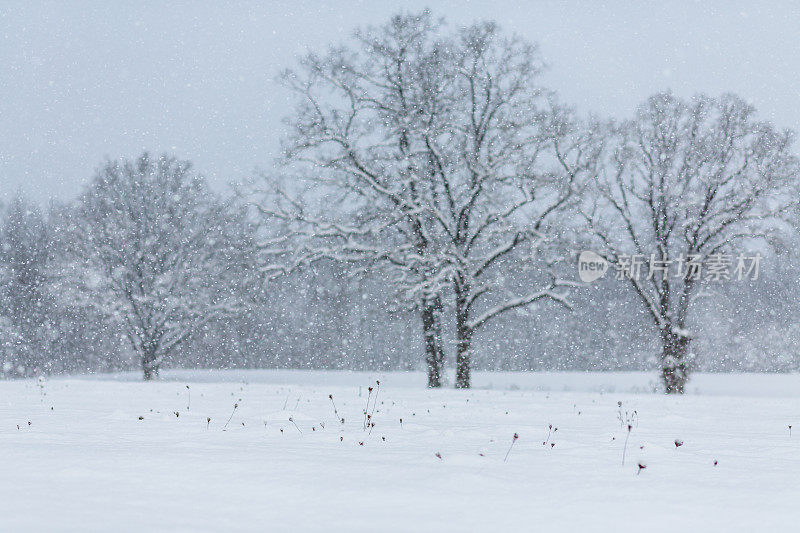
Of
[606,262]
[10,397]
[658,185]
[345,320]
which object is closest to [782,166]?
[658,185]

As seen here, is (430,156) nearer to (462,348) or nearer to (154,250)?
(462,348)

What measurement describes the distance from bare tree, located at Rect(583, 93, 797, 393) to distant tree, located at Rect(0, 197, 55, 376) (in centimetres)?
2826

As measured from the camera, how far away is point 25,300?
37.0 metres

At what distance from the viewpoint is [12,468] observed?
4059 mm

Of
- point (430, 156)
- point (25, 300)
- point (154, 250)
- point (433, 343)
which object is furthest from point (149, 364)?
point (430, 156)

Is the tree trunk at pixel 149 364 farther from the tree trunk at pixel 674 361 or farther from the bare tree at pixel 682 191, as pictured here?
the tree trunk at pixel 674 361

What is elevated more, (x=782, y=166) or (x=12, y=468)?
(x=782, y=166)

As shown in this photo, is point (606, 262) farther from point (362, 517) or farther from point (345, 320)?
point (345, 320)

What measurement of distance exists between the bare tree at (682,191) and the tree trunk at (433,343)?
4942 millimetres

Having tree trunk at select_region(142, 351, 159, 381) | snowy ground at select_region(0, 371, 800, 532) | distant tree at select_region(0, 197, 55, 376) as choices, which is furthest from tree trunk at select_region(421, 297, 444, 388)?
distant tree at select_region(0, 197, 55, 376)

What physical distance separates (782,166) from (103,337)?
3156cm

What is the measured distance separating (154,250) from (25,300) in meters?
14.0

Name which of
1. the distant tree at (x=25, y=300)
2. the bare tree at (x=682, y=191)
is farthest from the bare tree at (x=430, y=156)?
the distant tree at (x=25, y=300)

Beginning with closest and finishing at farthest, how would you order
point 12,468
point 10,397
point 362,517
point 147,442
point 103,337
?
1. point 362,517
2. point 12,468
3. point 147,442
4. point 10,397
5. point 103,337
